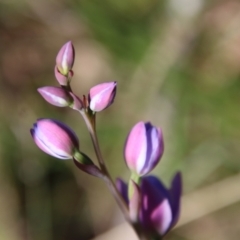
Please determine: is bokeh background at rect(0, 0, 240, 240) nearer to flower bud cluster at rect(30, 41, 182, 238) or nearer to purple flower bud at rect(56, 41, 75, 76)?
flower bud cluster at rect(30, 41, 182, 238)

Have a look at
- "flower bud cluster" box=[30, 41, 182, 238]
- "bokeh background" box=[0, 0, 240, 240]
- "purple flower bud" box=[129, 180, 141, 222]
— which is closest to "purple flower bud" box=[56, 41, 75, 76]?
"flower bud cluster" box=[30, 41, 182, 238]

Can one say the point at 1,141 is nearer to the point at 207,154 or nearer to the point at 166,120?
the point at 166,120

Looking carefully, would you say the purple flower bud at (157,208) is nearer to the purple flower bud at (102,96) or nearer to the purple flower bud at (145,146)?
the purple flower bud at (145,146)

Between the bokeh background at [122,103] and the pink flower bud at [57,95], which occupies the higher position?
the pink flower bud at [57,95]

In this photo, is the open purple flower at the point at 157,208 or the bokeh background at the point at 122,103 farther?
the bokeh background at the point at 122,103

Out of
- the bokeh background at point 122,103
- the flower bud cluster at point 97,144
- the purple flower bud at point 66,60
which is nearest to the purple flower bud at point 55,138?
the flower bud cluster at point 97,144

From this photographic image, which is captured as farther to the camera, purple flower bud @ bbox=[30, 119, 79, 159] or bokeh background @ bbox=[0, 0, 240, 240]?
bokeh background @ bbox=[0, 0, 240, 240]

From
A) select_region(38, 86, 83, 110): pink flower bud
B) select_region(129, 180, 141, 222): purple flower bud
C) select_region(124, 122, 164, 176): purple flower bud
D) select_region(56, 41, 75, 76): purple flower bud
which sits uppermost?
select_region(56, 41, 75, 76): purple flower bud
